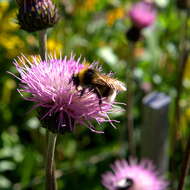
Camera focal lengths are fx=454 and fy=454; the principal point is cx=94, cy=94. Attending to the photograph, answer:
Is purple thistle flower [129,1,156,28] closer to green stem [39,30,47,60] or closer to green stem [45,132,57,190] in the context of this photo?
green stem [39,30,47,60]

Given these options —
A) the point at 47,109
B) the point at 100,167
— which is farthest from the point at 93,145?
the point at 47,109

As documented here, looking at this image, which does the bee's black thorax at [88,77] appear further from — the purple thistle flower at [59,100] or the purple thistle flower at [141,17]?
the purple thistle flower at [141,17]

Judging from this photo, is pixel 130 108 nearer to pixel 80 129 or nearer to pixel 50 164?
pixel 80 129

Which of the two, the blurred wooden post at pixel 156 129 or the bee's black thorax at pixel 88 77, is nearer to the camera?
the bee's black thorax at pixel 88 77

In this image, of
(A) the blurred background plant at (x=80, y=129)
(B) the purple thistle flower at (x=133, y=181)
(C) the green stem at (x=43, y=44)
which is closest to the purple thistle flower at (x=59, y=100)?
(C) the green stem at (x=43, y=44)

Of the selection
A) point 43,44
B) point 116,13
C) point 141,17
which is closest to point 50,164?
point 43,44

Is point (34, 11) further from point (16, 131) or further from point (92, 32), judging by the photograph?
point (92, 32)
